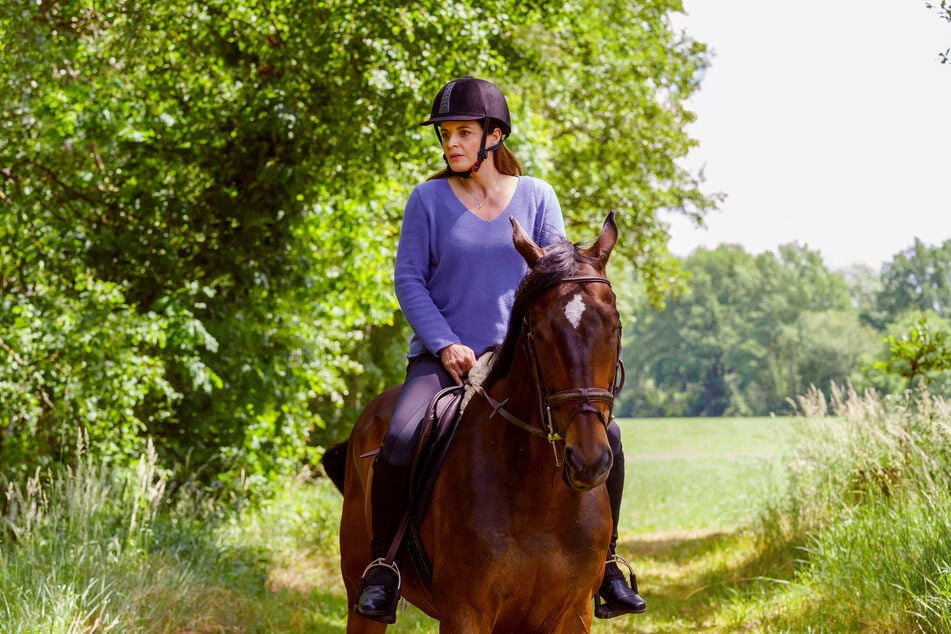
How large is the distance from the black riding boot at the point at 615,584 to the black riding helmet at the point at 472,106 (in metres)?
1.56

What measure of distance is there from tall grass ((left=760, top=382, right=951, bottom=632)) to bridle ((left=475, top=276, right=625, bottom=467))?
3.14 metres

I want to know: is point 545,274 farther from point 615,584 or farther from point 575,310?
point 615,584

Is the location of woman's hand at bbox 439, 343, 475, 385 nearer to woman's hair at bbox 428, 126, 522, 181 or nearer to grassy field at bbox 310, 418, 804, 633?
woman's hair at bbox 428, 126, 522, 181

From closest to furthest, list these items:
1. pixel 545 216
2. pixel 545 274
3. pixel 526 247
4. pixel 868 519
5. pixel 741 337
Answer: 1. pixel 545 274
2. pixel 526 247
3. pixel 545 216
4. pixel 868 519
5. pixel 741 337

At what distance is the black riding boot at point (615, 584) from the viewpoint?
4395 millimetres

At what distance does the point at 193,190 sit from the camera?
36.8 feet

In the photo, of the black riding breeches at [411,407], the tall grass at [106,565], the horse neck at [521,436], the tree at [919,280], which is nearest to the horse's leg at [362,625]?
the black riding breeches at [411,407]

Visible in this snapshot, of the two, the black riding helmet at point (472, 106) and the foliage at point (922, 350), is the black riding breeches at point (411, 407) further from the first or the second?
the foliage at point (922, 350)

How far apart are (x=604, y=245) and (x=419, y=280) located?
114 centimetres

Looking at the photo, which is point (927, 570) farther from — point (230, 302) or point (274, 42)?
point (274, 42)

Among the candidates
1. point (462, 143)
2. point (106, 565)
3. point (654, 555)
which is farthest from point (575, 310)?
point (654, 555)

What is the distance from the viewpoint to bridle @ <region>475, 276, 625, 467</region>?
338 centimetres

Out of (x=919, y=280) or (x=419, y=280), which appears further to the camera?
(x=919, y=280)

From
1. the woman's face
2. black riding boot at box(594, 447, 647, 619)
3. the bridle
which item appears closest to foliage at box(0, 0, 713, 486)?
the woman's face
